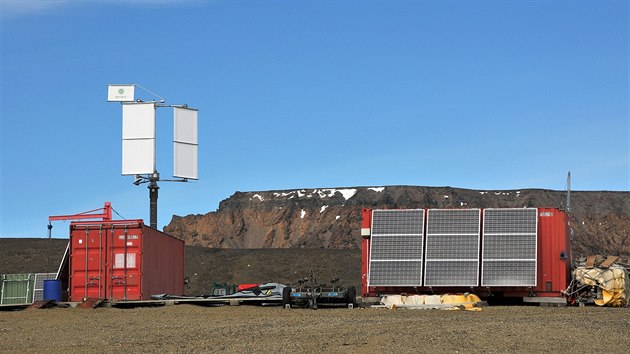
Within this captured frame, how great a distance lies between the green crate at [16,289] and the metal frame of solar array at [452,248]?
15.3 meters

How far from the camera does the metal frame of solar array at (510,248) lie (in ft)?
108

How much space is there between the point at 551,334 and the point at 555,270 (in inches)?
543

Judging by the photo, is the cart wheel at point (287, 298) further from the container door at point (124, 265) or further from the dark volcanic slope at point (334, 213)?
the dark volcanic slope at point (334, 213)

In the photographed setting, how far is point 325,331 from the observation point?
71.6ft

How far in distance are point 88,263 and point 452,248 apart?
12823mm

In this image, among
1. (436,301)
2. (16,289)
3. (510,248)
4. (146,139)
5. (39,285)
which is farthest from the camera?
(146,139)

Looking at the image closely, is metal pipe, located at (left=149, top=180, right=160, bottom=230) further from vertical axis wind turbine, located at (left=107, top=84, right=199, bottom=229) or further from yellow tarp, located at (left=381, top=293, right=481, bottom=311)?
yellow tarp, located at (left=381, top=293, right=481, bottom=311)

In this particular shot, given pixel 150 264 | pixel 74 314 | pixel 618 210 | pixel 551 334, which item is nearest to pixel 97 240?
pixel 150 264

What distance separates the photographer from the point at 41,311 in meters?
34.2

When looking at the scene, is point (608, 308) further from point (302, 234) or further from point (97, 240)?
point (302, 234)

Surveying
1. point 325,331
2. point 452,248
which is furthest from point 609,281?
point 325,331

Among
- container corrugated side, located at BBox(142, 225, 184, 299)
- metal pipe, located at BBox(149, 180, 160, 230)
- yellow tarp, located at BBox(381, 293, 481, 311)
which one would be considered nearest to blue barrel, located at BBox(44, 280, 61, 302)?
container corrugated side, located at BBox(142, 225, 184, 299)

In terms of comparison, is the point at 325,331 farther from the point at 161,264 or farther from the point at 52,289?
the point at 161,264

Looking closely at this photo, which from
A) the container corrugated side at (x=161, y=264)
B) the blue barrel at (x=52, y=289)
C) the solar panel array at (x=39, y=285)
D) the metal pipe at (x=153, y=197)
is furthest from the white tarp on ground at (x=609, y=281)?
the metal pipe at (x=153, y=197)
